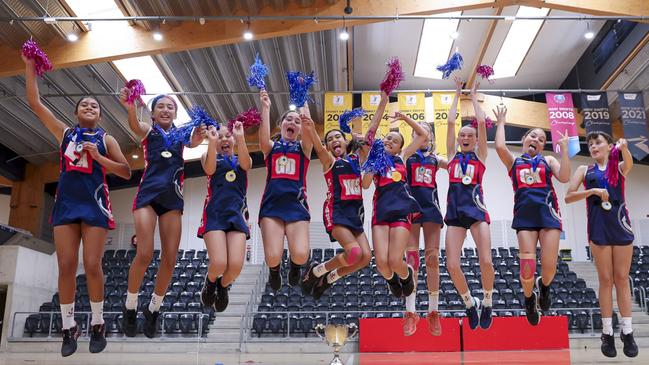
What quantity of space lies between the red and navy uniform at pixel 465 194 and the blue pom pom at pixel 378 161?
948mm

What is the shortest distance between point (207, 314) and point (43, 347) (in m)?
4.06

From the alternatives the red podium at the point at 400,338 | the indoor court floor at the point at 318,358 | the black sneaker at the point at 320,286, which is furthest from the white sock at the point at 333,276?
the red podium at the point at 400,338

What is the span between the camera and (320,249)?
63.7 ft

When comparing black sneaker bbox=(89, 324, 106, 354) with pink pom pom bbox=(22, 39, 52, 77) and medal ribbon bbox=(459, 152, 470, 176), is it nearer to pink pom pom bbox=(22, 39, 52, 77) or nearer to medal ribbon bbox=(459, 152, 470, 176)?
pink pom pom bbox=(22, 39, 52, 77)

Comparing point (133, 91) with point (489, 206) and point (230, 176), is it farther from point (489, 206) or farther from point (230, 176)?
point (489, 206)

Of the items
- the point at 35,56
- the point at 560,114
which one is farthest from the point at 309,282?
the point at 560,114

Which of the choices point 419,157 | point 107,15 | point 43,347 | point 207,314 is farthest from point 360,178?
point 43,347

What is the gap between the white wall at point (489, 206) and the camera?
20.3m

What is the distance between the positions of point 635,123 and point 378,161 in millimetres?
10691

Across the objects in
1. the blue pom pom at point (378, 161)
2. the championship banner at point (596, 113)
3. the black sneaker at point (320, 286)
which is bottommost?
the black sneaker at point (320, 286)

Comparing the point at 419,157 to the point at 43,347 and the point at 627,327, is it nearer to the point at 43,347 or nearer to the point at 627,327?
the point at 627,327

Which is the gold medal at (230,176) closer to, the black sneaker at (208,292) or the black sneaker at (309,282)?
the black sneaker at (208,292)

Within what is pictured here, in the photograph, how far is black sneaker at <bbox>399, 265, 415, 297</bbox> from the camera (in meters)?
6.67

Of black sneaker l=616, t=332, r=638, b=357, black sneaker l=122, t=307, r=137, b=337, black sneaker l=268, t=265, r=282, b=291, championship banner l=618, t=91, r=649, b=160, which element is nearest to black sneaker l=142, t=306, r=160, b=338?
black sneaker l=122, t=307, r=137, b=337
